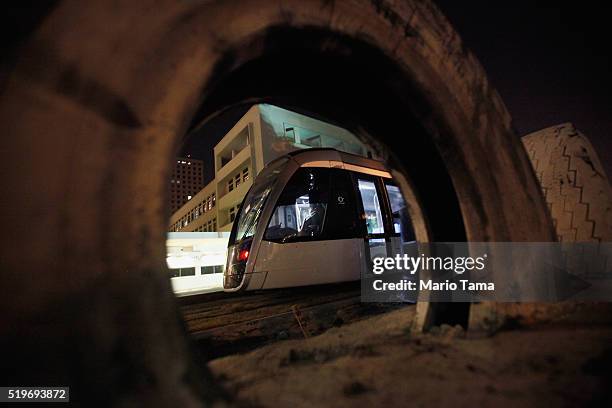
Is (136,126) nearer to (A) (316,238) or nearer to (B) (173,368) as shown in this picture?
(B) (173,368)

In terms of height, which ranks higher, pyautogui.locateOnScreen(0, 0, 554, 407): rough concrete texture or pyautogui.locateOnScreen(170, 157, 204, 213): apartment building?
pyautogui.locateOnScreen(170, 157, 204, 213): apartment building

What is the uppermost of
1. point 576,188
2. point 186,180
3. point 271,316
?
point 186,180

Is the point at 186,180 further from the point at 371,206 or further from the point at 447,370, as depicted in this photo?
the point at 447,370

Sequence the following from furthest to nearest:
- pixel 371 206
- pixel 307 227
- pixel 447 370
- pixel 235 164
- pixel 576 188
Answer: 1. pixel 235 164
2. pixel 371 206
3. pixel 307 227
4. pixel 576 188
5. pixel 447 370

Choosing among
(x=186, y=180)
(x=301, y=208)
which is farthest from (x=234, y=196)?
(x=186, y=180)

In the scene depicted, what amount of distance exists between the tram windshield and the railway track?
4.19ft

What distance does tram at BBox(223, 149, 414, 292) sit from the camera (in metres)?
5.43

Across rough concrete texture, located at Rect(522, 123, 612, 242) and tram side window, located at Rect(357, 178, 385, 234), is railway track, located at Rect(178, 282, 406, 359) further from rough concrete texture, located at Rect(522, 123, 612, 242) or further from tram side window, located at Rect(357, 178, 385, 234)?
rough concrete texture, located at Rect(522, 123, 612, 242)

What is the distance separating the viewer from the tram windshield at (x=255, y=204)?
5773mm

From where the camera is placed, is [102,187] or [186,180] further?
[186,180]

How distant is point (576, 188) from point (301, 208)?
13.5ft

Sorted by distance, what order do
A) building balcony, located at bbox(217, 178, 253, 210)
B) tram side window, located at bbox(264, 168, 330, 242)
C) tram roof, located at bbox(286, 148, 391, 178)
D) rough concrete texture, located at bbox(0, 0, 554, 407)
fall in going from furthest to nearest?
building balcony, located at bbox(217, 178, 253, 210) → tram roof, located at bbox(286, 148, 391, 178) → tram side window, located at bbox(264, 168, 330, 242) → rough concrete texture, located at bbox(0, 0, 554, 407)

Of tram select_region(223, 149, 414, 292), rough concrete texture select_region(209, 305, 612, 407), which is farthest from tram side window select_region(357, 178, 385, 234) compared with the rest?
rough concrete texture select_region(209, 305, 612, 407)

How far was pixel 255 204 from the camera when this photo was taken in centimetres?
611
